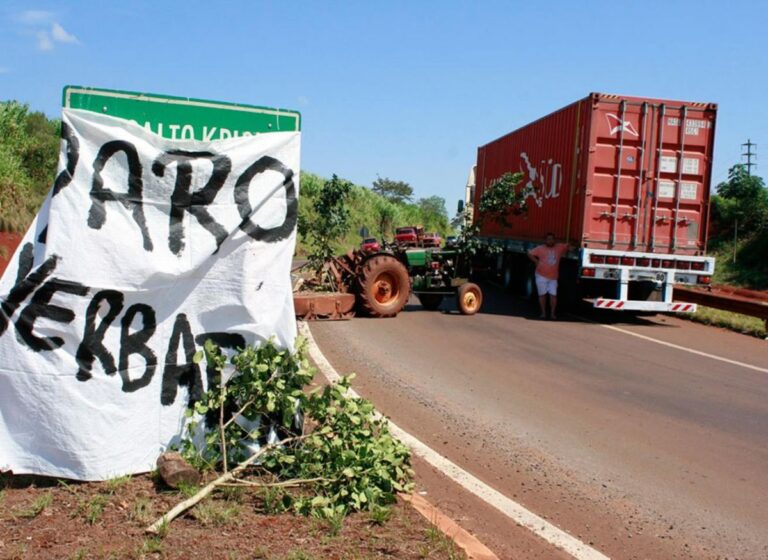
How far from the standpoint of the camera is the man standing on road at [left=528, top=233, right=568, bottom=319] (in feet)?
47.7

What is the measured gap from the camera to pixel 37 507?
3768 mm

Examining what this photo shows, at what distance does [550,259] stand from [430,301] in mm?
2434

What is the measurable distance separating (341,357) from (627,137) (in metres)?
7.65

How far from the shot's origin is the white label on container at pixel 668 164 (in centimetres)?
1422

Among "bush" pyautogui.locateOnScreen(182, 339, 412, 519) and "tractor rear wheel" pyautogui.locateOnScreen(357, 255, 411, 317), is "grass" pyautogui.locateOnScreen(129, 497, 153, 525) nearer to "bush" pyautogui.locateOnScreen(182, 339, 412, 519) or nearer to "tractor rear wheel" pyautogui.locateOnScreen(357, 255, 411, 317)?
"bush" pyautogui.locateOnScreen(182, 339, 412, 519)

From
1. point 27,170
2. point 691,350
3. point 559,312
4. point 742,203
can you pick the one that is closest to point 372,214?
point 742,203

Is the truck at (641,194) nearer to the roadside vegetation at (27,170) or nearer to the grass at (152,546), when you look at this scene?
the roadside vegetation at (27,170)

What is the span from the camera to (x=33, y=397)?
4.07 meters

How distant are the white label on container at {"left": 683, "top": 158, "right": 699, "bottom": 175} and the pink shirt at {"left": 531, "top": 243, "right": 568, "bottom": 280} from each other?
2.60m

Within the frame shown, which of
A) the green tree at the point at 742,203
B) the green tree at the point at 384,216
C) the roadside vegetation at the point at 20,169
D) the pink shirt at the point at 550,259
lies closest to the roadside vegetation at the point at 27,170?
the roadside vegetation at the point at 20,169

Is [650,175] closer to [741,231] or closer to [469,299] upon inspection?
[469,299]

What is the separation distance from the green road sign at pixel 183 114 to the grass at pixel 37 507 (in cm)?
219

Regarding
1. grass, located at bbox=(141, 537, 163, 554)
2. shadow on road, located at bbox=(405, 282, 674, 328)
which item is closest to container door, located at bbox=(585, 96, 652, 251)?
shadow on road, located at bbox=(405, 282, 674, 328)

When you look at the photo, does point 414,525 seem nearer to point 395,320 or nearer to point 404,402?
point 404,402
